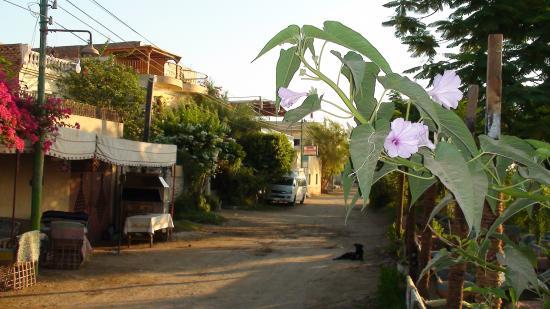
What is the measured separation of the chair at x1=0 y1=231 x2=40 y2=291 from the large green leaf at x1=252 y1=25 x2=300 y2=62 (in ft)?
25.8

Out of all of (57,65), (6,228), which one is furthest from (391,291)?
(57,65)

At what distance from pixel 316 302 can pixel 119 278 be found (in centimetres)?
351

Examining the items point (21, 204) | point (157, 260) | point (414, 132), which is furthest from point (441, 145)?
point (21, 204)

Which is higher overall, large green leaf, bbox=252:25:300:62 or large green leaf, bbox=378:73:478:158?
large green leaf, bbox=252:25:300:62

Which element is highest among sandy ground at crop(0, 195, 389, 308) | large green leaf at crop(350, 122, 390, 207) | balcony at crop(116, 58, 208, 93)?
balcony at crop(116, 58, 208, 93)

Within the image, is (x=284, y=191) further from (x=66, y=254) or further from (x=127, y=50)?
(x=66, y=254)

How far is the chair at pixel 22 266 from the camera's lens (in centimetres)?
775

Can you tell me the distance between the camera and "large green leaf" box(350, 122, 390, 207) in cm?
76

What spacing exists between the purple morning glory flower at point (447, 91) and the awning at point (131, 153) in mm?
9445

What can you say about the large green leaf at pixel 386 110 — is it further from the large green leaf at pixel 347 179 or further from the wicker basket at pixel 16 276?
the wicker basket at pixel 16 276

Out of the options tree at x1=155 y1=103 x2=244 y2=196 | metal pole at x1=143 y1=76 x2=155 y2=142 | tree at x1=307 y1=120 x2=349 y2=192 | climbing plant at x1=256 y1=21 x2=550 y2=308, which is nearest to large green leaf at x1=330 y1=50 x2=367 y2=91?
climbing plant at x1=256 y1=21 x2=550 y2=308

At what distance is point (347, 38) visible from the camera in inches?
32.7

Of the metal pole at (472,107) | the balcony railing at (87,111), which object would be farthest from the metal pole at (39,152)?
the metal pole at (472,107)

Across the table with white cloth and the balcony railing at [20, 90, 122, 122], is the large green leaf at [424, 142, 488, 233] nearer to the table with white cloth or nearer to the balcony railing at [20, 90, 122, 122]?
the table with white cloth
